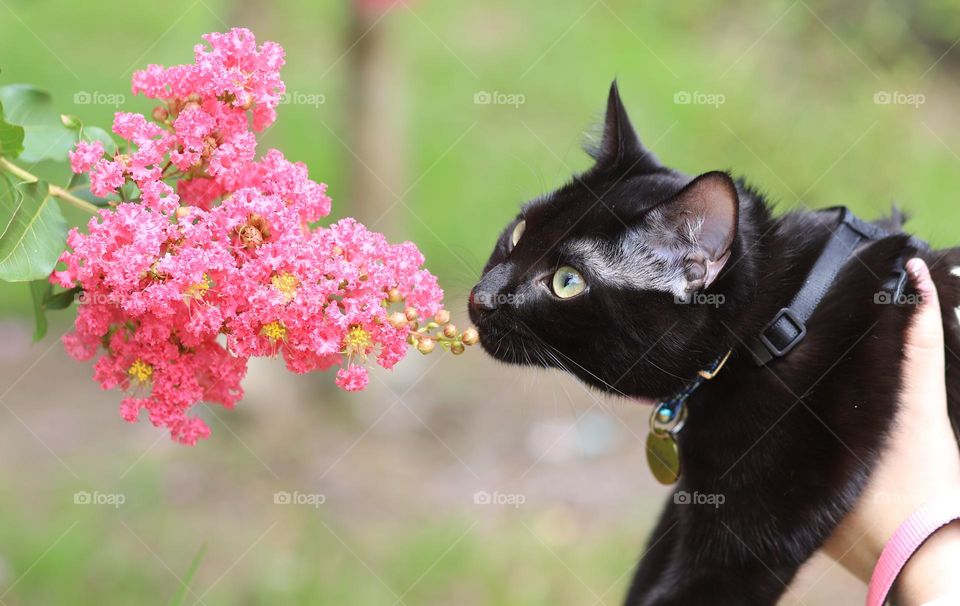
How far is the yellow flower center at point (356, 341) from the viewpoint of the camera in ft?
3.90

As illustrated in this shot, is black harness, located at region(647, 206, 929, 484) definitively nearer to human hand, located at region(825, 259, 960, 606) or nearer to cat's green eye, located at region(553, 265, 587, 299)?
human hand, located at region(825, 259, 960, 606)

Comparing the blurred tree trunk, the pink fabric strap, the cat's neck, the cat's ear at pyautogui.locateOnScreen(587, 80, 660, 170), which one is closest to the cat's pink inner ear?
the cat's neck

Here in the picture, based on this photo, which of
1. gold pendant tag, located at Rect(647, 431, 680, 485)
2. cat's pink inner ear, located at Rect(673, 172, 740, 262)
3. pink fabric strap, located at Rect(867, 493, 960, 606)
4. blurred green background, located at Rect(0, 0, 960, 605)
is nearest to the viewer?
cat's pink inner ear, located at Rect(673, 172, 740, 262)

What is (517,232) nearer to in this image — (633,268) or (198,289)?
(633,268)

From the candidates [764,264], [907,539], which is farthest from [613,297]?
[907,539]

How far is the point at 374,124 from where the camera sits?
380cm

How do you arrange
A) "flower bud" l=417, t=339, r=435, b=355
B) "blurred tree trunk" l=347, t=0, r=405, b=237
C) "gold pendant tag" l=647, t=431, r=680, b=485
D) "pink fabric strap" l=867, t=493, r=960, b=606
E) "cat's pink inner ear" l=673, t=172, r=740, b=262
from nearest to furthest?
"flower bud" l=417, t=339, r=435, b=355 → "cat's pink inner ear" l=673, t=172, r=740, b=262 → "pink fabric strap" l=867, t=493, r=960, b=606 → "gold pendant tag" l=647, t=431, r=680, b=485 → "blurred tree trunk" l=347, t=0, r=405, b=237

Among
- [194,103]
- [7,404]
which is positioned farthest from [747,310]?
[7,404]

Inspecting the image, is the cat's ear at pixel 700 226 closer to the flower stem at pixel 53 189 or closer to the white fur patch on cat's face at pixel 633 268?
the white fur patch on cat's face at pixel 633 268

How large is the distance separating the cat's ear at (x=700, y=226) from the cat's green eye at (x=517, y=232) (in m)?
0.28

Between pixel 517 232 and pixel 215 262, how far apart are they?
75 centimetres

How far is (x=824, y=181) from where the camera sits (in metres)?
4.95

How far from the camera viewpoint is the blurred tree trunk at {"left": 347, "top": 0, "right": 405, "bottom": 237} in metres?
3.67

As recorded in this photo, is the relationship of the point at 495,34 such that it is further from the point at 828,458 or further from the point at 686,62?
the point at 828,458
